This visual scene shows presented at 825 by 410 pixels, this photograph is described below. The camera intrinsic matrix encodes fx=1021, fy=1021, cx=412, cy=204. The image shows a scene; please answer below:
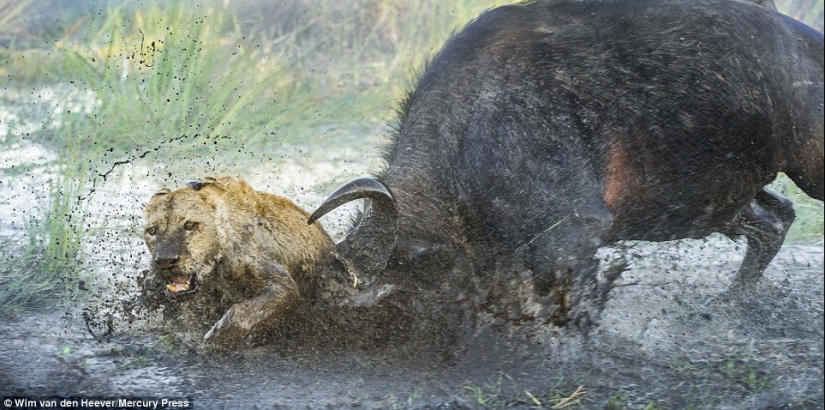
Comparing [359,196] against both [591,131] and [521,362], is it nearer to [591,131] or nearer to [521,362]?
[521,362]

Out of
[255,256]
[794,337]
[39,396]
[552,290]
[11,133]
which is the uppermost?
[11,133]

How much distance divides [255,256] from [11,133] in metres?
3.81

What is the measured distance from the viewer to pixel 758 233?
524cm

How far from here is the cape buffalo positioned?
440 cm

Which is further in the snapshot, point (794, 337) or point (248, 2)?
point (248, 2)

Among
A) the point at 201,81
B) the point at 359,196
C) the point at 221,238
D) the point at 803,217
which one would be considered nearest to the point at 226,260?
the point at 221,238

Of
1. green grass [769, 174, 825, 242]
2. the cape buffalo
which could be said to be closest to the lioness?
the cape buffalo

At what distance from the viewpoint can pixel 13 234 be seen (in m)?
5.93

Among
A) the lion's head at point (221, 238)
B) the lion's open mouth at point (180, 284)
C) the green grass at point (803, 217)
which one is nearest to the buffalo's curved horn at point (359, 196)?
the lion's head at point (221, 238)

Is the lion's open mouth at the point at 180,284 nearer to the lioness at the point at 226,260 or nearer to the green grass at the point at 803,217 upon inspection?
the lioness at the point at 226,260

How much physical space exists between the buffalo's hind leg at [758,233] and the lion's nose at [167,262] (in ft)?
9.49

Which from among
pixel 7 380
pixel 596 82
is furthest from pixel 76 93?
pixel 596 82

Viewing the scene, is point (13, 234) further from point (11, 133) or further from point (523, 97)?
point (523, 97)

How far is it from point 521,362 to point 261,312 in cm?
115
